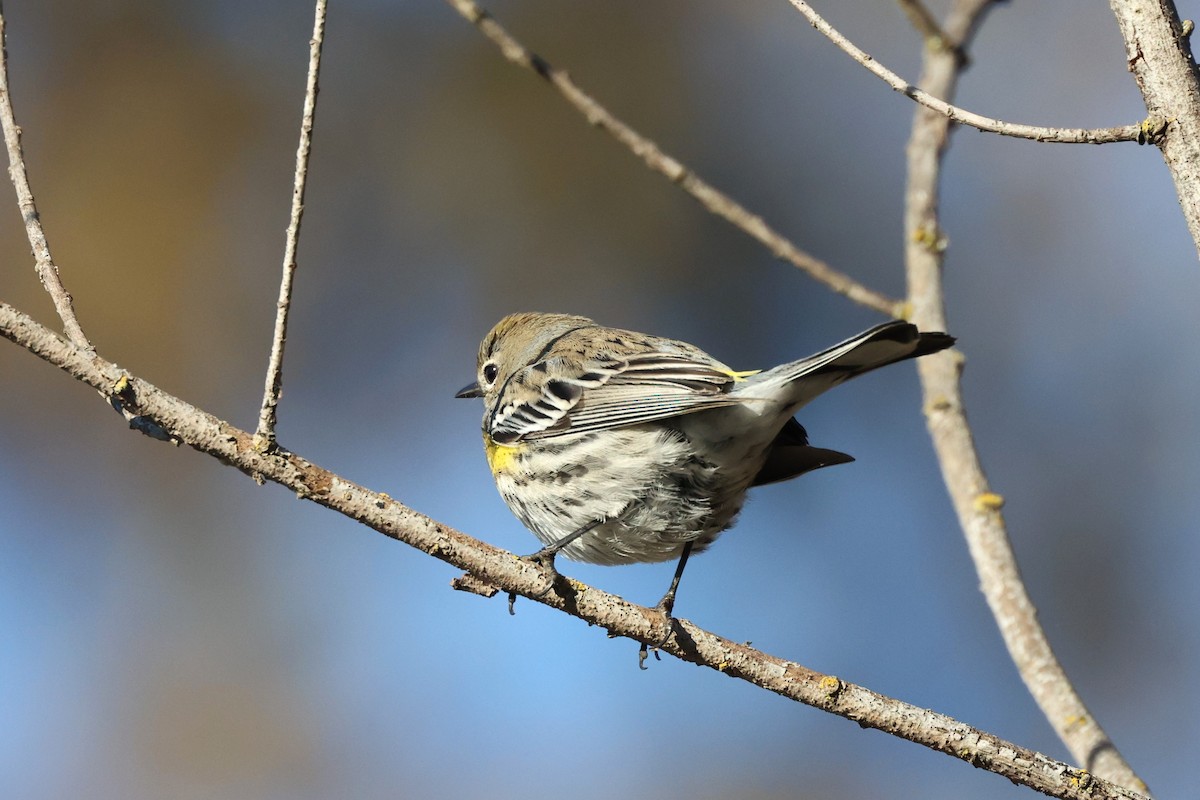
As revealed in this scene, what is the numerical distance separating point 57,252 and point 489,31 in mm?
4352

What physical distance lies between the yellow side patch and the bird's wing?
30 mm

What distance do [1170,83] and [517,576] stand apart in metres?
1.53

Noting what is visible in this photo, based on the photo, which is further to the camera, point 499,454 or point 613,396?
point 499,454

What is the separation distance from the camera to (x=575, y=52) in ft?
21.2

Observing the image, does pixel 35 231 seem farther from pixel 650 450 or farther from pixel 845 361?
pixel 845 361

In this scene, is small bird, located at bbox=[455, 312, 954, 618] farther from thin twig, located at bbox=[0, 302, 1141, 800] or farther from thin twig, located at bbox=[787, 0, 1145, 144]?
thin twig, located at bbox=[787, 0, 1145, 144]

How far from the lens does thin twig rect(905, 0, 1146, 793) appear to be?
2566 millimetres

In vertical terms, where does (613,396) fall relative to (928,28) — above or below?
below

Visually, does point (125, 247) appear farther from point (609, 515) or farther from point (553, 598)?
point (553, 598)

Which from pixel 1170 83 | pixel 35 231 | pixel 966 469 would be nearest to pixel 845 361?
pixel 966 469

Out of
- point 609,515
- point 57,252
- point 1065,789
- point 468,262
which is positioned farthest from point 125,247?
point 1065,789

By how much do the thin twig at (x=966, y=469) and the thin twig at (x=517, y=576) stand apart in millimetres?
471

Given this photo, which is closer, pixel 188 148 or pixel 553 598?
pixel 553 598

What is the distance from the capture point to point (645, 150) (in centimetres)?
283
